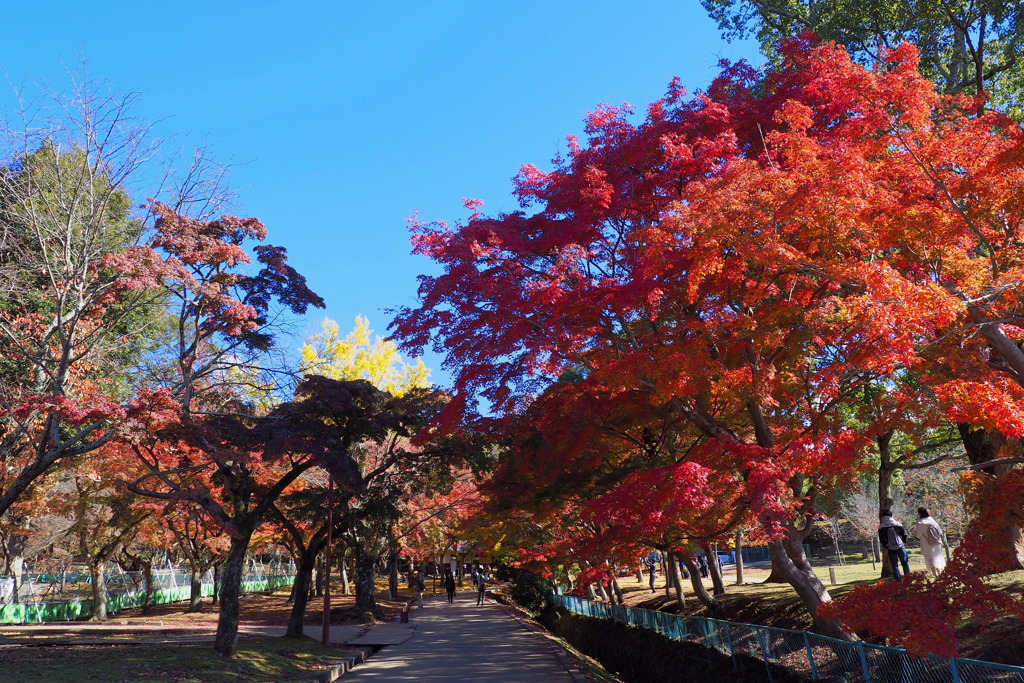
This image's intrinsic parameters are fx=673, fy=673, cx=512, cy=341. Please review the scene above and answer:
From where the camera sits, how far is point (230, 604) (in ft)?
43.0

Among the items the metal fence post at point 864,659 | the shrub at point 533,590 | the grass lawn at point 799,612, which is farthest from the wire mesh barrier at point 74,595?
the metal fence post at point 864,659

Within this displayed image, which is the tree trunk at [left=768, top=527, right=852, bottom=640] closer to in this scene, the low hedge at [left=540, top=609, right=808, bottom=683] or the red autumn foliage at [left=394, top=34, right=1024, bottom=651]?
the red autumn foliage at [left=394, top=34, right=1024, bottom=651]

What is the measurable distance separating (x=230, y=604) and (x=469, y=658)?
536cm

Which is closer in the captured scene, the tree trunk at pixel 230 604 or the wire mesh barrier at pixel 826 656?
the wire mesh barrier at pixel 826 656

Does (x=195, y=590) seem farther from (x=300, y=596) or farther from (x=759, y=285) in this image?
(x=759, y=285)

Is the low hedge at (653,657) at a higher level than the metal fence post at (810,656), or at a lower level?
lower

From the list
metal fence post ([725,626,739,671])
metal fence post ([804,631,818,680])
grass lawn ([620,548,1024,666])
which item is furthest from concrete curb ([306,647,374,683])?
grass lawn ([620,548,1024,666])

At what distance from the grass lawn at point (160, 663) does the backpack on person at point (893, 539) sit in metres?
10.8

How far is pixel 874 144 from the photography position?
938 centimetres

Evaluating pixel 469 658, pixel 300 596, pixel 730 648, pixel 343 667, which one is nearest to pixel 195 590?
pixel 300 596

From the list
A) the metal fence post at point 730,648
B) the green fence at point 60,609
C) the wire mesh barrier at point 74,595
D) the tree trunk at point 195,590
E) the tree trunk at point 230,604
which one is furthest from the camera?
the tree trunk at point 195,590

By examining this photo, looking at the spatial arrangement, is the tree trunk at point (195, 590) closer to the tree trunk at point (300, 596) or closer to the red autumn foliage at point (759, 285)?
the tree trunk at point (300, 596)

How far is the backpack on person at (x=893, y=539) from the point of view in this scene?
12.4 m

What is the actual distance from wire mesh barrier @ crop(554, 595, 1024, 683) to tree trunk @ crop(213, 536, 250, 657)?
9.18 meters
